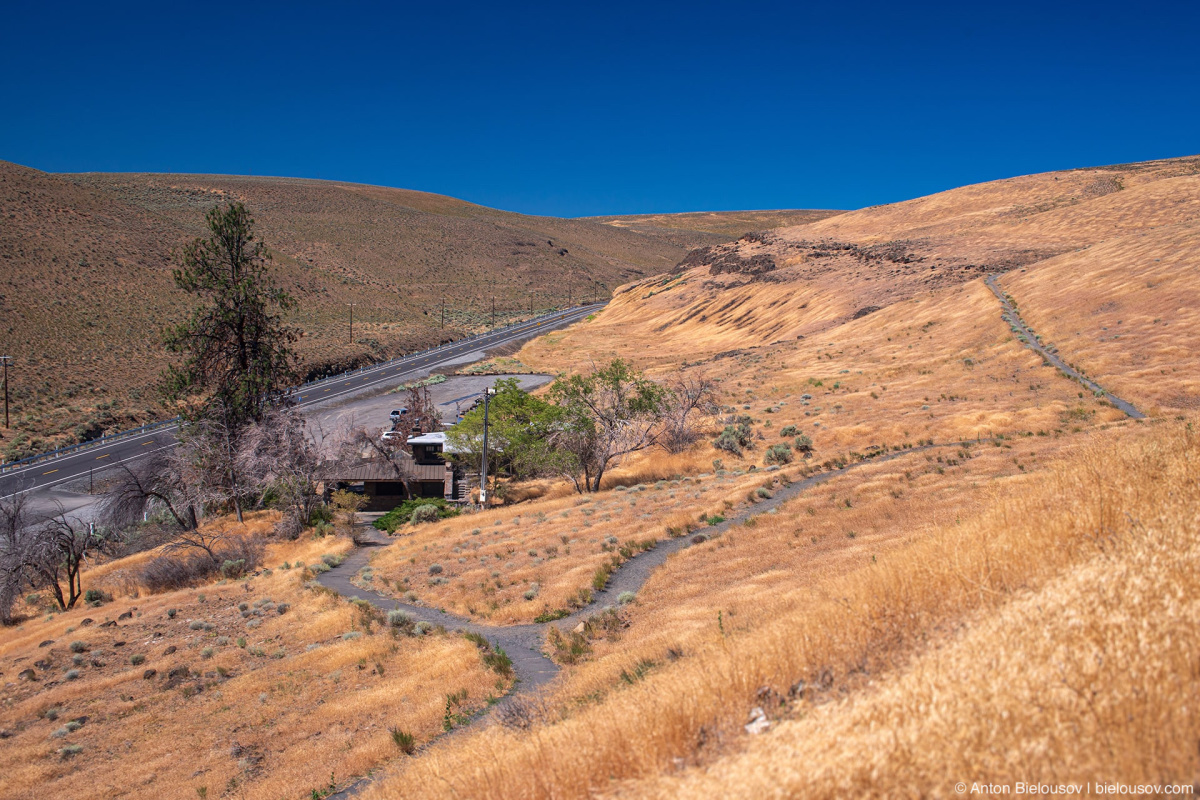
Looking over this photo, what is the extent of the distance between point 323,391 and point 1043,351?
58604 millimetres

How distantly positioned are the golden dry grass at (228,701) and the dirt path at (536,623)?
77 cm

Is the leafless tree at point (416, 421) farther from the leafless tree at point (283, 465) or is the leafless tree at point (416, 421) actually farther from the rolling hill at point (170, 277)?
the rolling hill at point (170, 277)

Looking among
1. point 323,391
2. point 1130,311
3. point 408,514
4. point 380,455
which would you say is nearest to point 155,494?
point 380,455

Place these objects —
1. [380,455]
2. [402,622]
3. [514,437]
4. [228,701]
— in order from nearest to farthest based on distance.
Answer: [228,701], [402,622], [514,437], [380,455]

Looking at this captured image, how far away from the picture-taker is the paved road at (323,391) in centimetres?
4128

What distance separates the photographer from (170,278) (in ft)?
267

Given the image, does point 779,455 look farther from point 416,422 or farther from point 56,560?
point 56,560

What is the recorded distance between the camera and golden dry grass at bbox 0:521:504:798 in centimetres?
1060

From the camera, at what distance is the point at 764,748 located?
4.26 meters

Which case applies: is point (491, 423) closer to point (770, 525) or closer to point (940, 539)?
point (770, 525)

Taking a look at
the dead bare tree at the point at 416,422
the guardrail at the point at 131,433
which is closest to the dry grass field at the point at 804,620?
the dead bare tree at the point at 416,422

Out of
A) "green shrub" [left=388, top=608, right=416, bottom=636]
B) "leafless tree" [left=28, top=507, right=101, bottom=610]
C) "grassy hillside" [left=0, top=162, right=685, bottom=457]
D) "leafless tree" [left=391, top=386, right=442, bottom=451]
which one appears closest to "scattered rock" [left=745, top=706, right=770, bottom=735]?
"green shrub" [left=388, top=608, right=416, bottom=636]

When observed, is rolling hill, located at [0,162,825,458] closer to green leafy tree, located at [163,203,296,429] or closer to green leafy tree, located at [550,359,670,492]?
green leafy tree, located at [163,203,296,429]

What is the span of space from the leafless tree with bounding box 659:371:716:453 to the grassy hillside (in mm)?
44494
